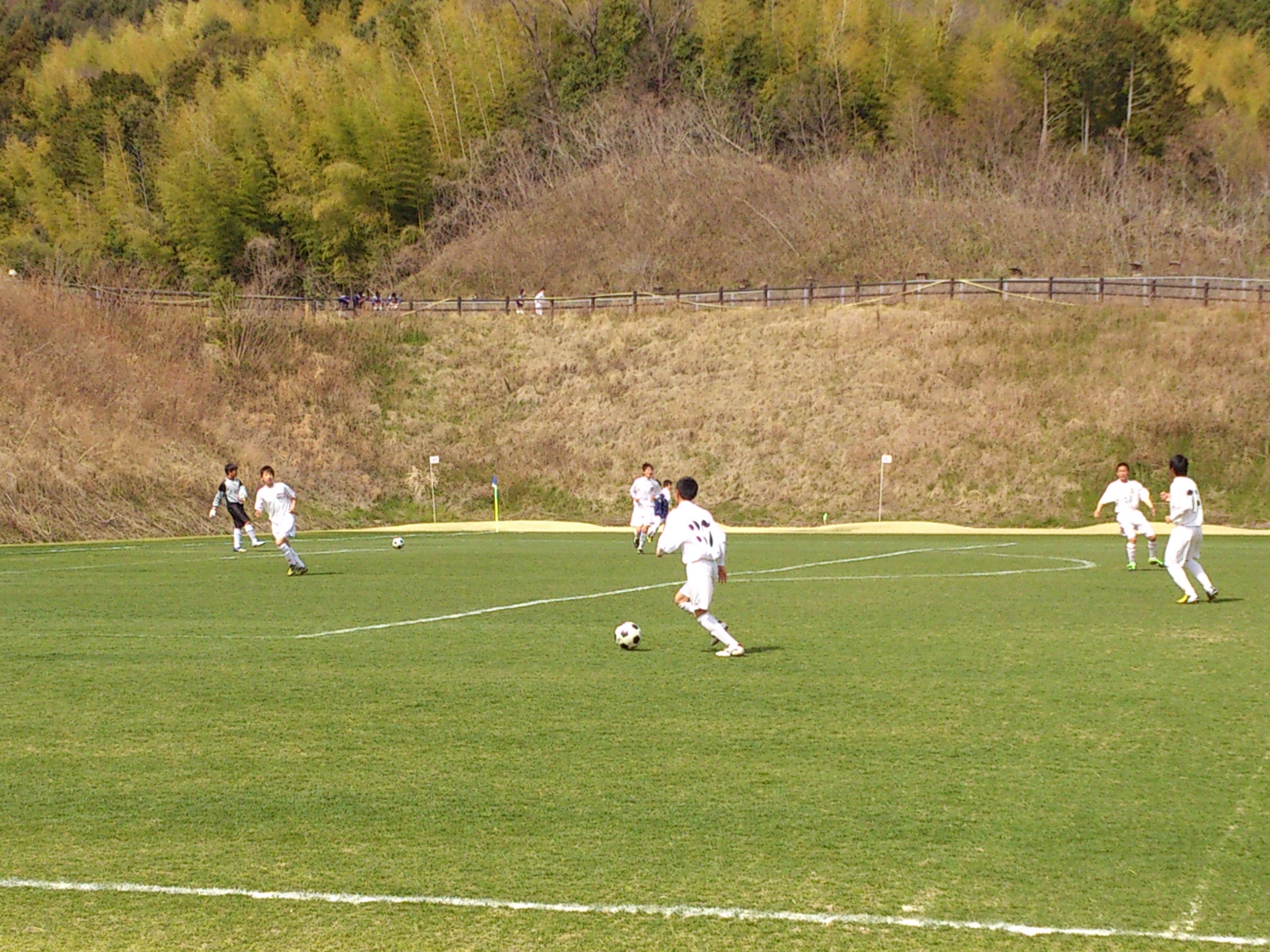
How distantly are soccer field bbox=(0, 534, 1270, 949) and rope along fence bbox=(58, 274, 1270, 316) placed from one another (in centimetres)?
4133

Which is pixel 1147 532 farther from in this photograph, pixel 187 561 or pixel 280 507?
pixel 187 561

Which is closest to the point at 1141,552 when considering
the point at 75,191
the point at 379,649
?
the point at 379,649

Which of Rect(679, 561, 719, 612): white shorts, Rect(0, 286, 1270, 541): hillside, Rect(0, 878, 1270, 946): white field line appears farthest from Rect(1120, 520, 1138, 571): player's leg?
Rect(0, 286, 1270, 541): hillside

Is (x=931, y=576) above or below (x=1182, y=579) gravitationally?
below

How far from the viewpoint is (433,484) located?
175ft

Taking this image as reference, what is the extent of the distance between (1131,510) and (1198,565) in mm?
7301

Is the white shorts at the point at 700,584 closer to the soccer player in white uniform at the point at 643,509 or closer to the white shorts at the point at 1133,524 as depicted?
the white shorts at the point at 1133,524

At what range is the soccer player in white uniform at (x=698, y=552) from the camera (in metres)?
13.9

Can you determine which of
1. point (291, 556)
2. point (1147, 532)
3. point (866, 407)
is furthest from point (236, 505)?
point (866, 407)

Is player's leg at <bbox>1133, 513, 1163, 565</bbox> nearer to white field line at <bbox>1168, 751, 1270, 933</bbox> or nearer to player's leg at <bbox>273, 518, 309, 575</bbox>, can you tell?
player's leg at <bbox>273, 518, 309, 575</bbox>

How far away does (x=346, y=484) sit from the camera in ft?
173

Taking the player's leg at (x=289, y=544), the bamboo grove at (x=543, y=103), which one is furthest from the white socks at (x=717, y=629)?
the bamboo grove at (x=543, y=103)

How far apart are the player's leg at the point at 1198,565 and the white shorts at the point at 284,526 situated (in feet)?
48.1

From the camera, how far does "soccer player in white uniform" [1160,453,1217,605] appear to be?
18328 mm
